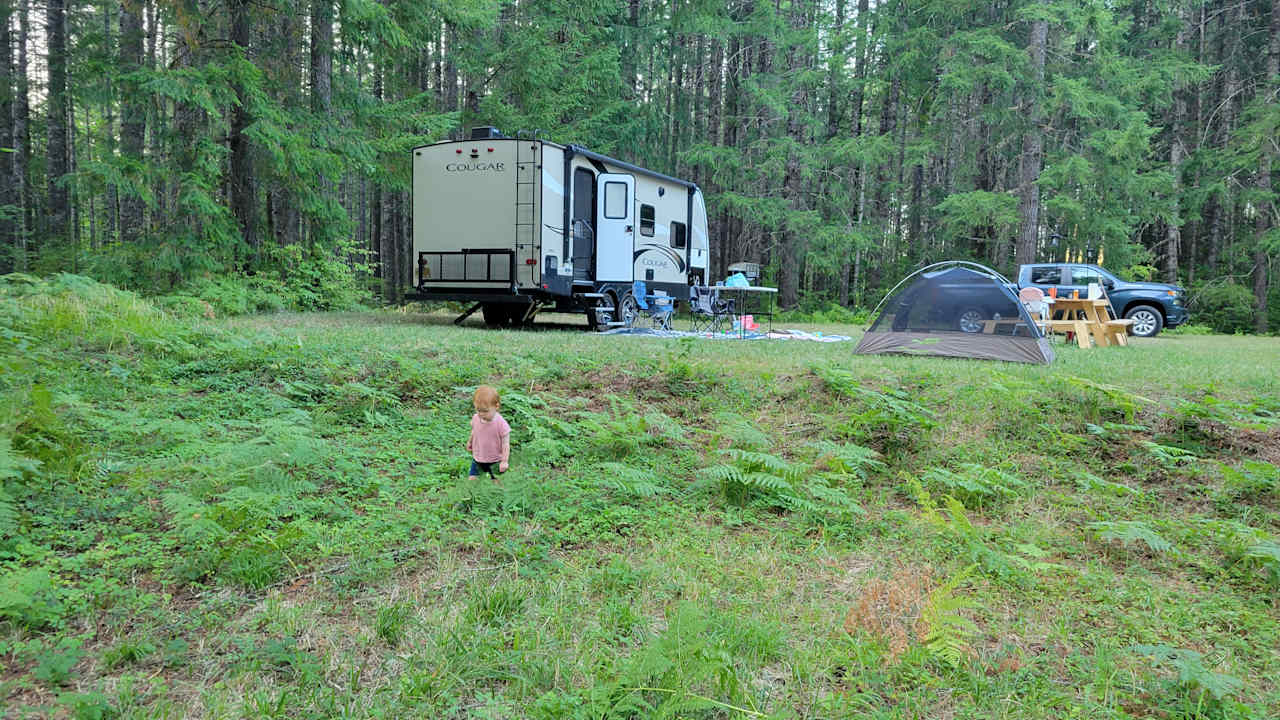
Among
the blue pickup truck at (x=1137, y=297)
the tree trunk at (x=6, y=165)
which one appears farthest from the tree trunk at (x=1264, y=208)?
the tree trunk at (x=6, y=165)

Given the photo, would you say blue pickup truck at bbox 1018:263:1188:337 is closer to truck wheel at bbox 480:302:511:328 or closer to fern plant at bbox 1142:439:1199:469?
truck wheel at bbox 480:302:511:328

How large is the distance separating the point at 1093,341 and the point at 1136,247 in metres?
10.7

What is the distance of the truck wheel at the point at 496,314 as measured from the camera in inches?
513

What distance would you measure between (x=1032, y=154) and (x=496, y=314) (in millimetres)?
13407

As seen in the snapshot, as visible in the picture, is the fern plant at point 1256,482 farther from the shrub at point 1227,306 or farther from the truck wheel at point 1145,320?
the shrub at point 1227,306

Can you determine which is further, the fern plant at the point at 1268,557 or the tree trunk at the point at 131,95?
the tree trunk at the point at 131,95

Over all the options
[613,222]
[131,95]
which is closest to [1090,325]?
[613,222]

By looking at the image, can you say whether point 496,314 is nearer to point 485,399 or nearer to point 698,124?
point 485,399

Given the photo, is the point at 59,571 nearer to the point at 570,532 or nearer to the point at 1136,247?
the point at 570,532

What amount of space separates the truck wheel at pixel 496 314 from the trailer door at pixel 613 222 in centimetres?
199

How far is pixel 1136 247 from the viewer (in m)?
19.9

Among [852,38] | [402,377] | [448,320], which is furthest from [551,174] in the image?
[852,38]

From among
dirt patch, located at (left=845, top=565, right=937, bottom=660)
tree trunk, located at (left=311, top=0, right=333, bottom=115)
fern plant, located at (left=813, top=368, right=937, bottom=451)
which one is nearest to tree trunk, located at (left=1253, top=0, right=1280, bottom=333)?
fern plant, located at (left=813, top=368, right=937, bottom=451)

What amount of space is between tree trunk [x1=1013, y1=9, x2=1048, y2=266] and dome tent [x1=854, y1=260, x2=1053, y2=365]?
9.21m
